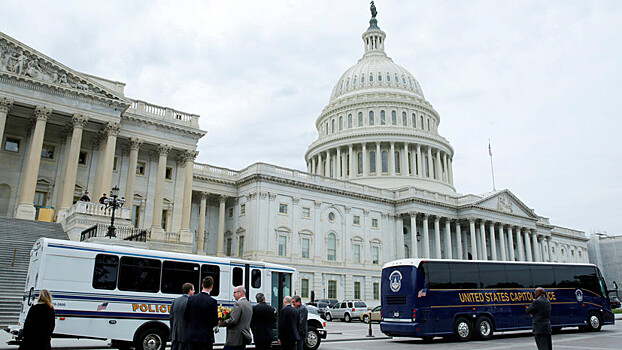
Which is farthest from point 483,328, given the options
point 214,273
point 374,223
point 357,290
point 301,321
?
point 374,223

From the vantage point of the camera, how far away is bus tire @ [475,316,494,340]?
22.5m

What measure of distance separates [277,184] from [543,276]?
3375cm

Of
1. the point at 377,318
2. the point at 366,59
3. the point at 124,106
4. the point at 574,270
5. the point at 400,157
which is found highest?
the point at 366,59

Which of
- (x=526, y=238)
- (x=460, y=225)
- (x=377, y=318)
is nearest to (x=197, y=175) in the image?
(x=377, y=318)

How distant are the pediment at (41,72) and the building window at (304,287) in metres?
27.9

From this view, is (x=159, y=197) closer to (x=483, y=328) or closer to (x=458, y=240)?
(x=483, y=328)

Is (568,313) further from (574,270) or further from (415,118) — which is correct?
(415,118)

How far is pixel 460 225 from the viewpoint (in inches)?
2901

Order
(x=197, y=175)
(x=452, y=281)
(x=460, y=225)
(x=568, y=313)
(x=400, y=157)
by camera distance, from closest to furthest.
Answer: (x=452, y=281) < (x=568, y=313) < (x=197, y=175) < (x=460, y=225) < (x=400, y=157)

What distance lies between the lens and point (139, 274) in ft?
55.4

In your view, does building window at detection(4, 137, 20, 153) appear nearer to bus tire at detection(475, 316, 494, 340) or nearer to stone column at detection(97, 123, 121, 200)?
stone column at detection(97, 123, 121, 200)

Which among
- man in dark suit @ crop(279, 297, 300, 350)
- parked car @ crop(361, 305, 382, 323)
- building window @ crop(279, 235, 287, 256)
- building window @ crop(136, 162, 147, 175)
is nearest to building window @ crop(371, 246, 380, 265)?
building window @ crop(279, 235, 287, 256)

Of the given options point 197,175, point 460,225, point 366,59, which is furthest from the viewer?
point 366,59

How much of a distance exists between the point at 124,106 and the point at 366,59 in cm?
6554
